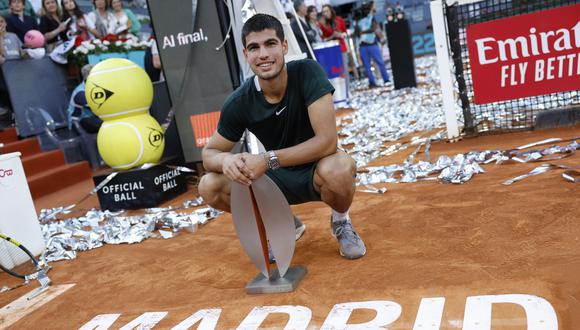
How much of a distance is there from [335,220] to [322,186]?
0.35 meters

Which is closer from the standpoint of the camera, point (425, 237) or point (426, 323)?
point (426, 323)

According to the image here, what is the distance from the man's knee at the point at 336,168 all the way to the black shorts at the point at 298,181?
149 millimetres

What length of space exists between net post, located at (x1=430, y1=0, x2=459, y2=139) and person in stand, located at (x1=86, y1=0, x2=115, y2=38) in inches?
231

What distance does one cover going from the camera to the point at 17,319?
10.1ft

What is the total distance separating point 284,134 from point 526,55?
3321mm

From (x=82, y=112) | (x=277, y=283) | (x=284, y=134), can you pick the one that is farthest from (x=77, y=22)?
(x=277, y=283)

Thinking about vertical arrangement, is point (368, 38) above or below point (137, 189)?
above

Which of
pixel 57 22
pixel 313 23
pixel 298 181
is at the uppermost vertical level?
pixel 57 22

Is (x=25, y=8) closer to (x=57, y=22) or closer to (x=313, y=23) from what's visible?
(x=57, y=22)

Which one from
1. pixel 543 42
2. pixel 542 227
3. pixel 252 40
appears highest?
pixel 252 40

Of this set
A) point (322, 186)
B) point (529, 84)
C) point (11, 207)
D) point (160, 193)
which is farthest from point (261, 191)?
point (529, 84)

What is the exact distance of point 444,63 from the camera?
18.9 feet

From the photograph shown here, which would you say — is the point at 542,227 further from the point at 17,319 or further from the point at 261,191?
the point at 17,319

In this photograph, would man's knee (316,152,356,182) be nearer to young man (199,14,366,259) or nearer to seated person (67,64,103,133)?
young man (199,14,366,259)
